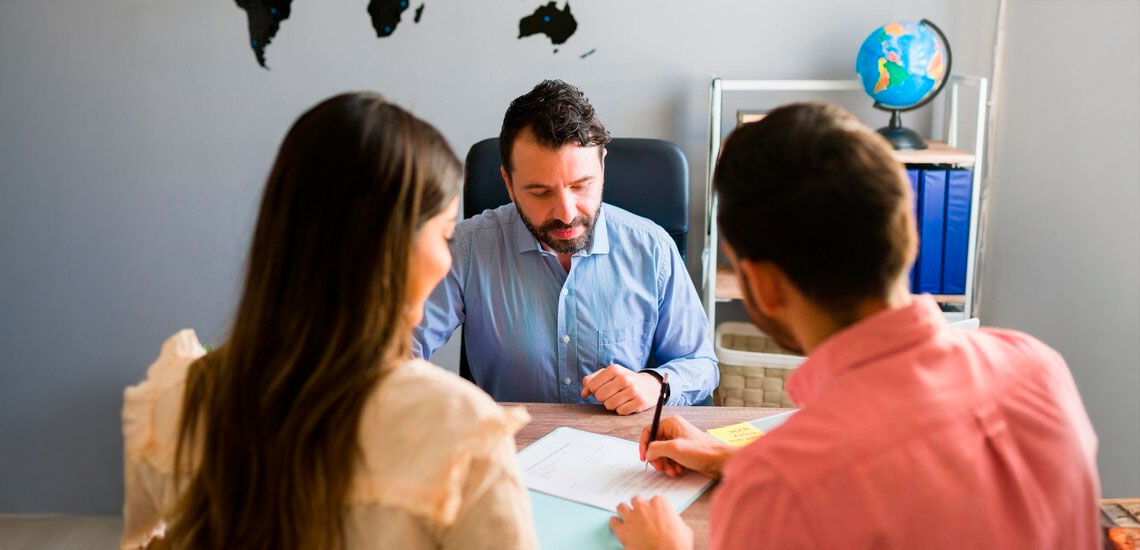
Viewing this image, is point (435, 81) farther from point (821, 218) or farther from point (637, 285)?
point (821, 218)

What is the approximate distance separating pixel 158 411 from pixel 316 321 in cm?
20

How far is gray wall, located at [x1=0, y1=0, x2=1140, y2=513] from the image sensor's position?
2568 millimetres

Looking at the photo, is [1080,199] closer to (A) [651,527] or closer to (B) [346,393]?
(A) [651,527]

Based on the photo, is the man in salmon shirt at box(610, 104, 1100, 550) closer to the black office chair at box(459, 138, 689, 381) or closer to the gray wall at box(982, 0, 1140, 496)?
the black office chair at box(459, 138, 689, 381)

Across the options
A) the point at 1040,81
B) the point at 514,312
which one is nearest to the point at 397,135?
the point at 514,312

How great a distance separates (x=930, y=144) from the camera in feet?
8.13

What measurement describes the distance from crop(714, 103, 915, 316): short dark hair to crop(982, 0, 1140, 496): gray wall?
1394 millimetres

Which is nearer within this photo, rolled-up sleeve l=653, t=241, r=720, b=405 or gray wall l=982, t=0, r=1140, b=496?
rolled-up sleeve l=653, t=241, r=720, b=405

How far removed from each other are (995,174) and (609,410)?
62.0 inches

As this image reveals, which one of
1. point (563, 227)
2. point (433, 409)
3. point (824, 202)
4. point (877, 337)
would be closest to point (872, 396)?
point (877, 337)

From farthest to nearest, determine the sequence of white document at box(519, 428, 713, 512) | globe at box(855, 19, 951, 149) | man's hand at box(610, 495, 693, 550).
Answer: globe at box(855, 19, 951, 149), white document at box(519, 428, 713, 512), man's hand at box(610, 495, 693, 550)

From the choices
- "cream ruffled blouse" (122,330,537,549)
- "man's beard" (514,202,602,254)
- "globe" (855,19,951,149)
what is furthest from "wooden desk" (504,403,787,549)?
"globe" (855,19,951,149)

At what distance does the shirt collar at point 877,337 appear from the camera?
31.0 inches

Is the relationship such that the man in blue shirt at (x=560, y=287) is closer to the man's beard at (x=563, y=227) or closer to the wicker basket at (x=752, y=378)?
the man's beard at (x=563, y=227)
